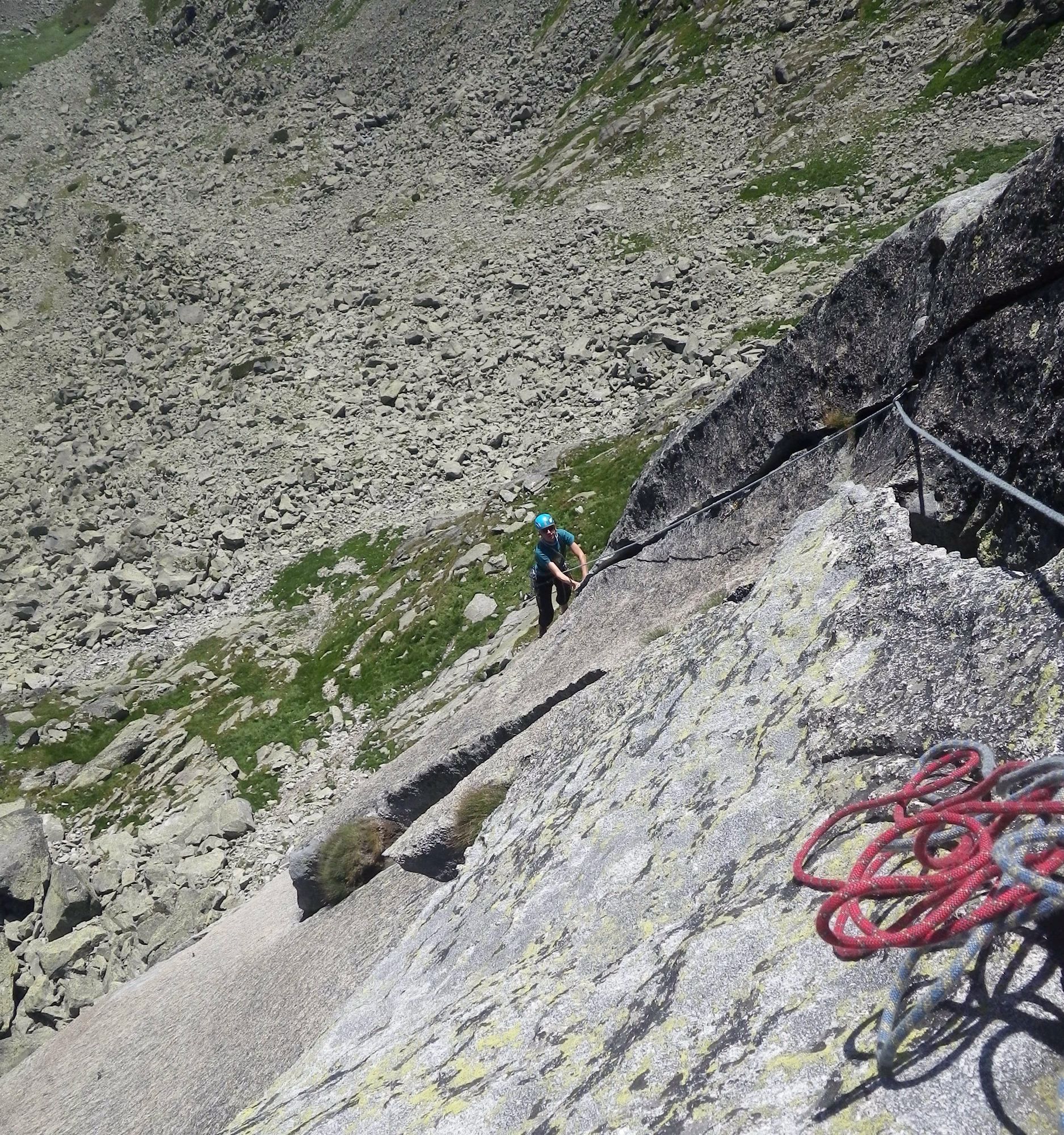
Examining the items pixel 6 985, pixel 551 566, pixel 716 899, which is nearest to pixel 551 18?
pixel 551 566

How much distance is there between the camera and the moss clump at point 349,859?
37.9ft

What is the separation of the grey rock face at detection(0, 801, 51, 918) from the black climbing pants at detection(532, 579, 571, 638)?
539 inches

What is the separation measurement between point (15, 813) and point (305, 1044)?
54.7 feet

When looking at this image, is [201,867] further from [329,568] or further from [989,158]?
[989,158]

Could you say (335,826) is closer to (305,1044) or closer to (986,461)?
(305,1044)

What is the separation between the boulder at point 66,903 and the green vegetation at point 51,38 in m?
96.6

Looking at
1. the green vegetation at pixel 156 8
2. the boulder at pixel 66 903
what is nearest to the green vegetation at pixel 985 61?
the boulder at pixel 66 903

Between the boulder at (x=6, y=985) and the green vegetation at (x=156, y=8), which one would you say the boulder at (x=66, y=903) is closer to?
the boulder at (x=6, y=985)

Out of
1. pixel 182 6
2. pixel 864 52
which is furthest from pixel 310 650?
pixel 182 6

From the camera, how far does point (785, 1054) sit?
355cm

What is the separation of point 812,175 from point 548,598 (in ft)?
109

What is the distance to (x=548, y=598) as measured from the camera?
52.8ft

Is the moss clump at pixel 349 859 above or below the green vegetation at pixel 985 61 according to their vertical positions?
below

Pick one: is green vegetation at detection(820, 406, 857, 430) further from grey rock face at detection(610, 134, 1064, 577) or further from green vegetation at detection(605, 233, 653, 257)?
green vegetation at detection(605, 233, 653, 257)
